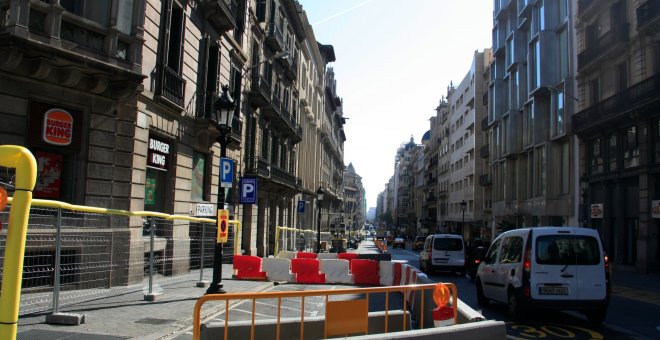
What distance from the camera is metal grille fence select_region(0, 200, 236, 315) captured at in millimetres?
7617

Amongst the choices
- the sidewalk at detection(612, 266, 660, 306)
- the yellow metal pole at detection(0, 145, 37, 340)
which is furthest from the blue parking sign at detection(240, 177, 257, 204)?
the yellow metal pole at detection(0, 145, 37, 340)

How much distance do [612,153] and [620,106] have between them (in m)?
3.12

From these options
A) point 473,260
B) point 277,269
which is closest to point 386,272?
point 277,269

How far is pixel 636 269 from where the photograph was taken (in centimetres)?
2712

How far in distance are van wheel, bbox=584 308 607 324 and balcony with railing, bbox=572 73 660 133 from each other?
19701 mm

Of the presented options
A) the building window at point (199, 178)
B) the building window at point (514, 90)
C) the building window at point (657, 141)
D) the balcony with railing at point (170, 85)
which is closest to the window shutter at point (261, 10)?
the building window at point (199, 178)

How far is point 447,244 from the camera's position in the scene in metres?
23.5

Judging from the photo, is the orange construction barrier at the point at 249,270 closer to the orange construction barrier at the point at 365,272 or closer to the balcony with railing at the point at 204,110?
the orange construction barrier at the point at 365,272

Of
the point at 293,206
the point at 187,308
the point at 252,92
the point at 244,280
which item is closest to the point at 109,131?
the point at 187,308

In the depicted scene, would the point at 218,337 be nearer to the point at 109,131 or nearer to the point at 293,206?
the point at 109,131

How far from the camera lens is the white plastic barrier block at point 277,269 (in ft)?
56.5

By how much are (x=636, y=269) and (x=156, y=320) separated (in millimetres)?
26171

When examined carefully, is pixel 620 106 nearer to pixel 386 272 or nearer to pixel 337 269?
pixel 386 272

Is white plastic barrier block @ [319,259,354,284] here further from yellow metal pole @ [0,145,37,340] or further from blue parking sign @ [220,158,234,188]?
yellow metal pole @ [0,145,37,340]
